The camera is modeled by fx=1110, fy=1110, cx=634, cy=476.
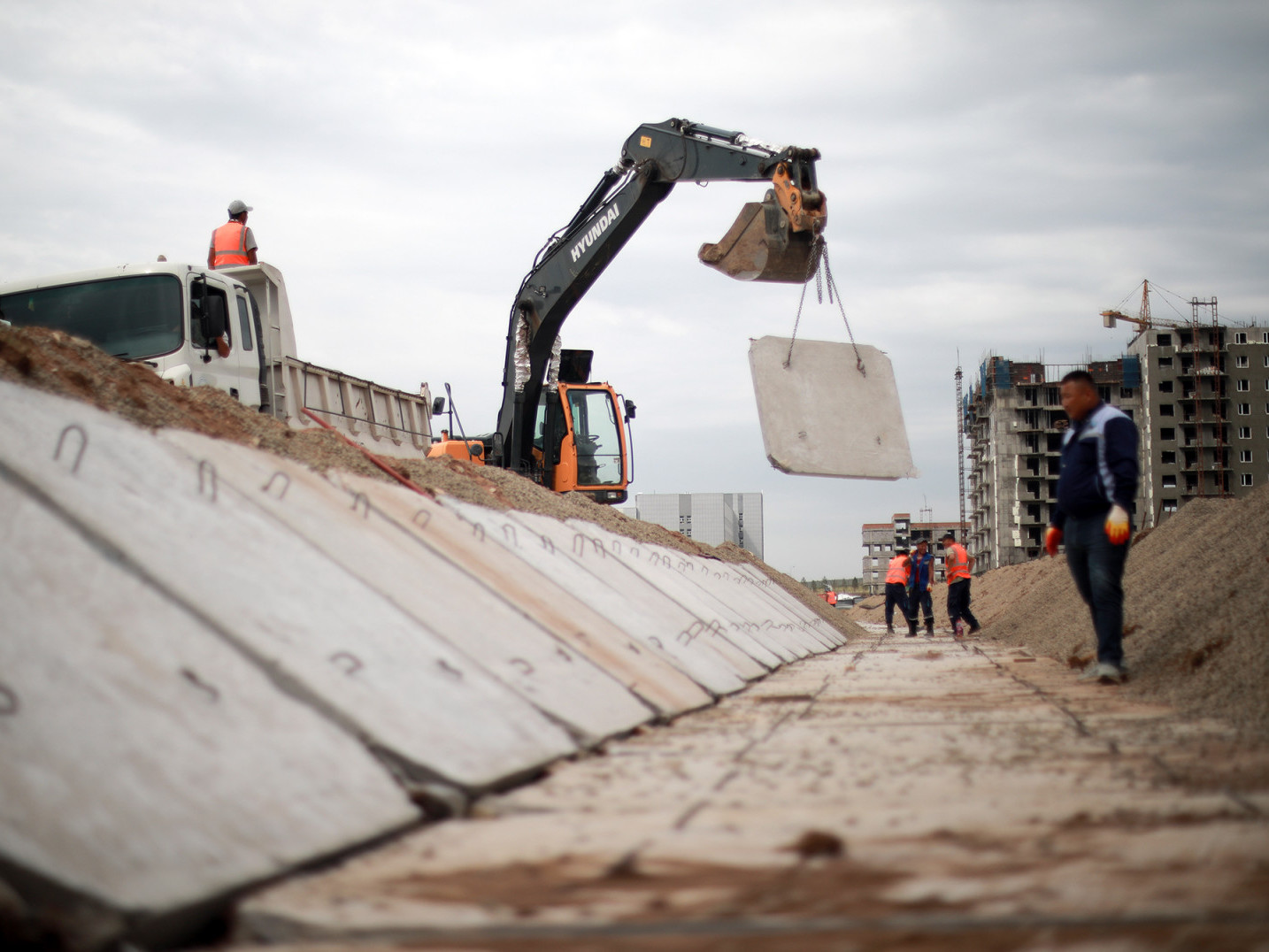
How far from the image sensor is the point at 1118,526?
5535 millimetres

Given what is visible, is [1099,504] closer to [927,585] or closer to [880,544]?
[927,585]

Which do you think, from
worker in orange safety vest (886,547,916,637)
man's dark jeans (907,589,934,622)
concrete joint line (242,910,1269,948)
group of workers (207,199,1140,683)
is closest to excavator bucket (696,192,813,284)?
group of workers (207,199,1140,683)

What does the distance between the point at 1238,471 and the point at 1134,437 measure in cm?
9036

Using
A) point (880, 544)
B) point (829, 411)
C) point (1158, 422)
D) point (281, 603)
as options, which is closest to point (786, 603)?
point (829, 411)

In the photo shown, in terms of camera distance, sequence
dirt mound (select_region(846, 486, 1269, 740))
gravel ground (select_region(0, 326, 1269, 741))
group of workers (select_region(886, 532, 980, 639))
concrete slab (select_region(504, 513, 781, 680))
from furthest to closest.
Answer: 1. group of workers (select_region(886, 532, 980, 639))
2. concrete slab (select_region(504, 513, 781, 680))
3. dirt mound (select_region(846, 486, 1269, 740))
4. gravel ground (select_region(0, 326, 1269, 741))

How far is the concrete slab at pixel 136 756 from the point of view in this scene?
1688mm

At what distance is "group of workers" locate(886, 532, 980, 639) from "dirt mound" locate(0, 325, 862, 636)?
831 centimetres

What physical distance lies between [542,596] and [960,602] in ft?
36.5

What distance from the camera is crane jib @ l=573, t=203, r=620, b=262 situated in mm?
12297

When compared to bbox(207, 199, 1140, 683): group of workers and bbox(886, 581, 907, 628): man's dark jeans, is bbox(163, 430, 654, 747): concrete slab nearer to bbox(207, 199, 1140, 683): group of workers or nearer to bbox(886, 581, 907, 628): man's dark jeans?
bbox(207, 199, 1140, 683): group of workers

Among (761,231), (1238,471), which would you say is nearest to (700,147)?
(761,231)

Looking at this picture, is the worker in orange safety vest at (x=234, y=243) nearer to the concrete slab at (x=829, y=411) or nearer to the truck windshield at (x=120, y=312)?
the truck windshield at (x=120, y=312)

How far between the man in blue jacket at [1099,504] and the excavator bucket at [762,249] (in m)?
3.46

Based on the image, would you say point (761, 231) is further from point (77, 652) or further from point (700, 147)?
point (77, 652)
